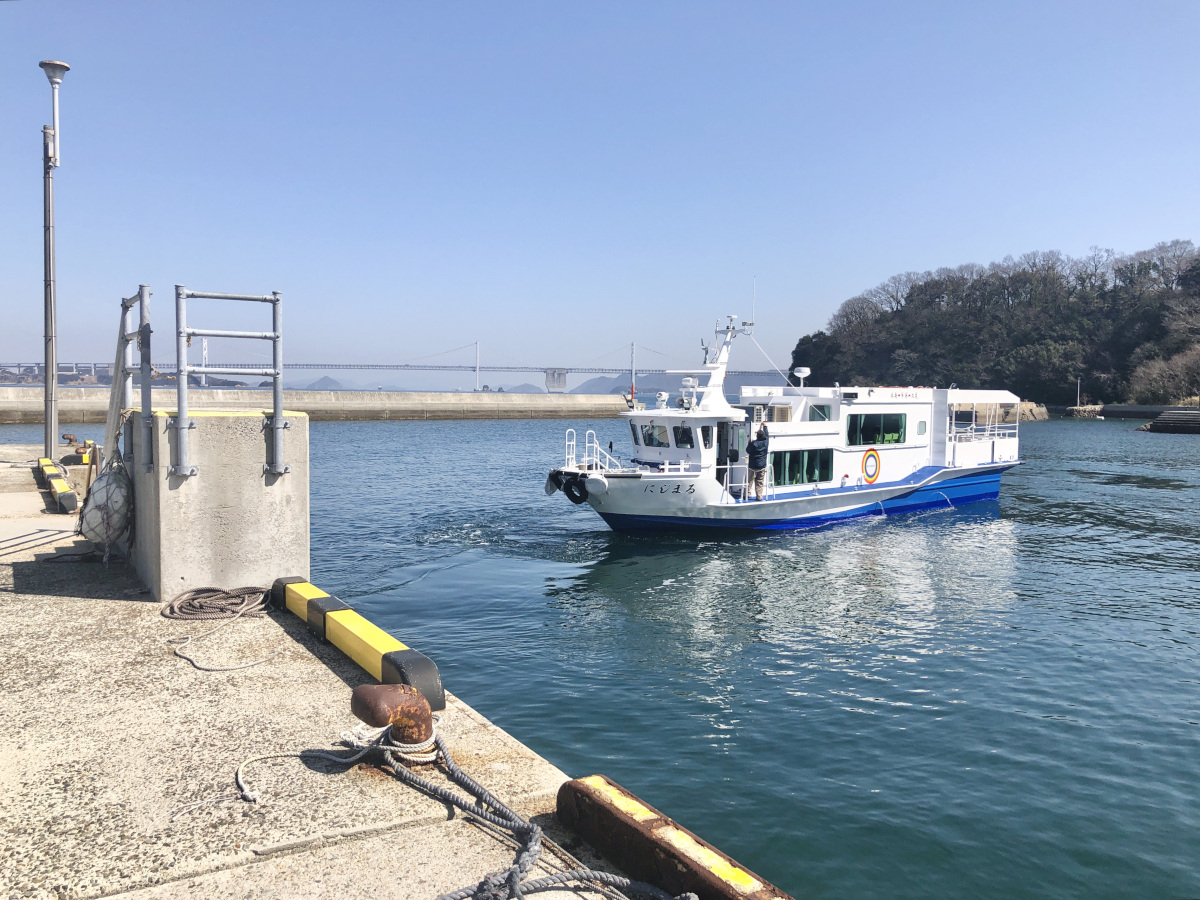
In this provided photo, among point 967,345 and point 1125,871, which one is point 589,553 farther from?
point 967,345

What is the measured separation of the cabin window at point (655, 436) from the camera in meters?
20.7

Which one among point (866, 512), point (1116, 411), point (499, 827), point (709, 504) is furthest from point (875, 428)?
point (1116, 411)

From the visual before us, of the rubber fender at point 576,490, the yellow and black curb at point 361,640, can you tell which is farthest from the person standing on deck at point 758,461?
the yellow and black curb at point 361,640

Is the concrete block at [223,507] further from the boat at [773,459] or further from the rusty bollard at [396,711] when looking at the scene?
the boat at [773,459]

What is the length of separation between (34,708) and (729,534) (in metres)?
17.0

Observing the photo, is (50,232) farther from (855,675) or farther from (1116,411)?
(1116,411)

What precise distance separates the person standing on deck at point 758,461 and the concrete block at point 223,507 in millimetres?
13795

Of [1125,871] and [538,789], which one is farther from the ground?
[538,789]

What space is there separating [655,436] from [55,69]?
14483 millimetres

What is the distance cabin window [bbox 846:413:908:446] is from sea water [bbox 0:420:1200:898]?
2.43m

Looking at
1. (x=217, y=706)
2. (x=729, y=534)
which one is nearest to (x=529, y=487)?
(x=729, y=534)

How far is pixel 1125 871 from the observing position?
6523 millimetres

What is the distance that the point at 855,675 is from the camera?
11086 millimetres

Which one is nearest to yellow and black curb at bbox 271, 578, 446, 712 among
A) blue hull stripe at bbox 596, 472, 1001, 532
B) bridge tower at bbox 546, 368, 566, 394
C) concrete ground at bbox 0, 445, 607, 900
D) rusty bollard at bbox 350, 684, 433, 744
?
concrete ground at bbox 0, 445, 607, 900
